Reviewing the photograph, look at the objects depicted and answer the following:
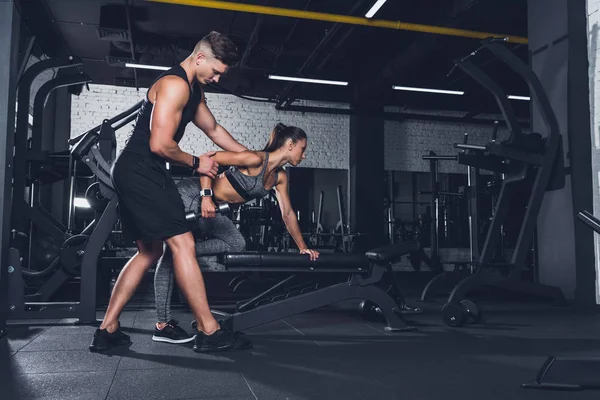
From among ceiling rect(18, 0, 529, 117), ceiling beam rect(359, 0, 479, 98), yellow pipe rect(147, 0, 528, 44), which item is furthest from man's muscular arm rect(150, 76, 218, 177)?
ceiling beam rect(359, 0, 479, 98)

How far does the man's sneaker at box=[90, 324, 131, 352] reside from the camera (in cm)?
227

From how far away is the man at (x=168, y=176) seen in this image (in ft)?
7.14

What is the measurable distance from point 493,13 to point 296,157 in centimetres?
512

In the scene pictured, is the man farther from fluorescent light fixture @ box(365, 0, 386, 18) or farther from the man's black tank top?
fluorescent light fixture @ box(365, 0, 386, 18)

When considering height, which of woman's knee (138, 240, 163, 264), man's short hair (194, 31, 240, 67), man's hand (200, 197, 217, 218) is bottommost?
woman's knee (138, 240, 163, 264)

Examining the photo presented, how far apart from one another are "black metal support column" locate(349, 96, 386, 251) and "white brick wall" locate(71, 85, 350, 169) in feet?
1.95

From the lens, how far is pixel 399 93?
10156 millimetres

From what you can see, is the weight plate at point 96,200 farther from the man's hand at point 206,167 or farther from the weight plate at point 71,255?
the man's hand at point 206,167

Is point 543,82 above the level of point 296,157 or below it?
above

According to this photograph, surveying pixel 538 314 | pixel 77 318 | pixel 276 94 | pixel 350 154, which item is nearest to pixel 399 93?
pixel 350 154

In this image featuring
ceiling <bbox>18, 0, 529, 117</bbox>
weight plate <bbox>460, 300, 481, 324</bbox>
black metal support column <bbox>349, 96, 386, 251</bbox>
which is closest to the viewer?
weight plate <bbox>460, 300, 481, 324</bbox>

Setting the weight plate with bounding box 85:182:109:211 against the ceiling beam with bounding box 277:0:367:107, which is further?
the ceiling beam with bounding box 277:0:367:107

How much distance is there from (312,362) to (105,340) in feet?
3.23

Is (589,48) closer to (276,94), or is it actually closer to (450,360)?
(450,360)
